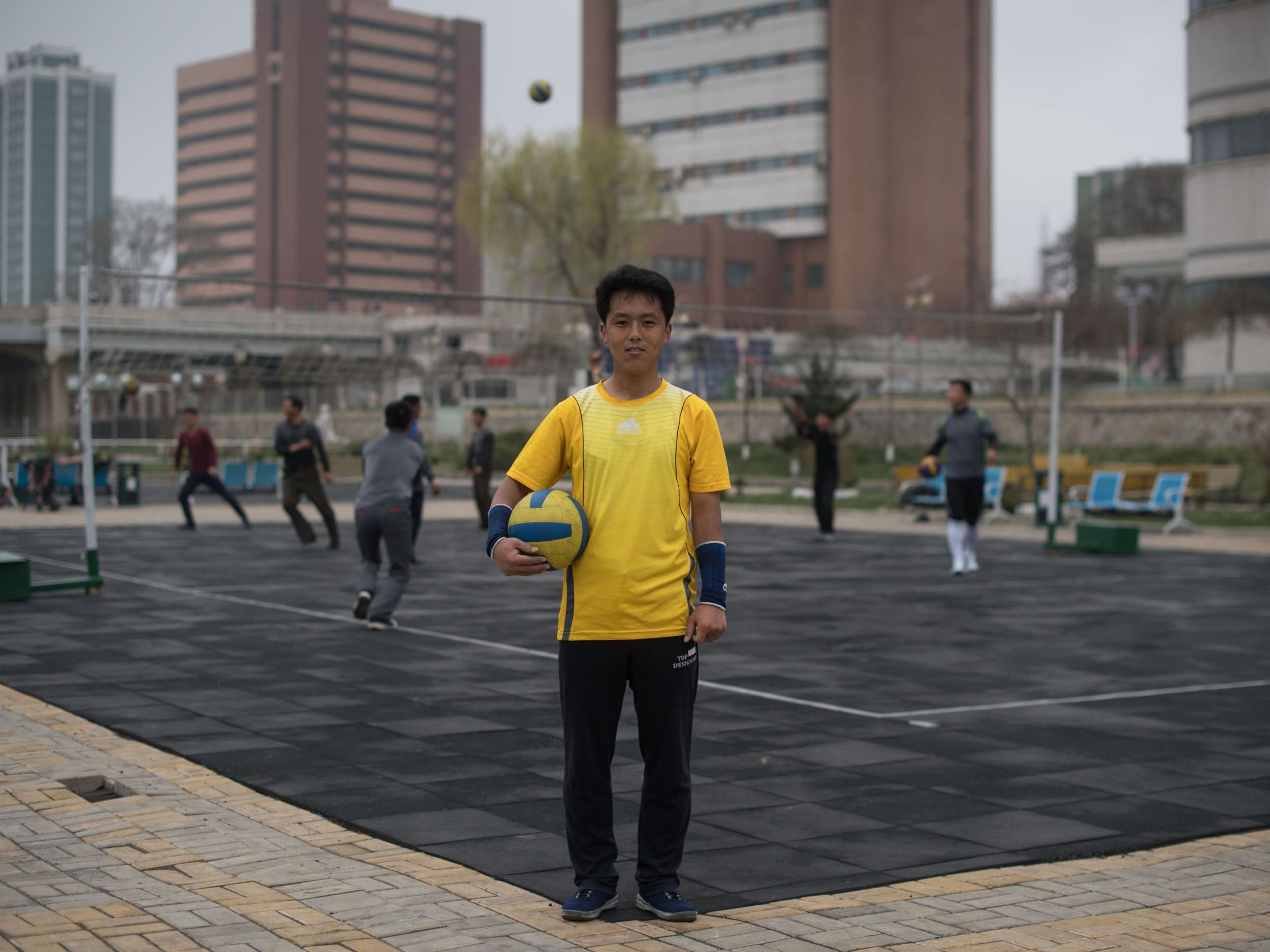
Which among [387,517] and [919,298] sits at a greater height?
[919,298]

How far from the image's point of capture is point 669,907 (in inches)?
170

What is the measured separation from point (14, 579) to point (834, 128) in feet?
292

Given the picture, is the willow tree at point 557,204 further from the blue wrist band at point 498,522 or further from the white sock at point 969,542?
the blue wrist band at point 498,522

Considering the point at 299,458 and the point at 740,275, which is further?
the point at 740,275

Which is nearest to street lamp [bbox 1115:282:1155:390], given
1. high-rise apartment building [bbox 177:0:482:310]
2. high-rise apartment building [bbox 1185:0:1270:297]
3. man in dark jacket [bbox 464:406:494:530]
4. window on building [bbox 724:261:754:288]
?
high-rise apartment building [bbox 1185:0:1270:297]

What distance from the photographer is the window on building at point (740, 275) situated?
316ft

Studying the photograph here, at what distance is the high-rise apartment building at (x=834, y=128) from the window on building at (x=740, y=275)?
2.99m

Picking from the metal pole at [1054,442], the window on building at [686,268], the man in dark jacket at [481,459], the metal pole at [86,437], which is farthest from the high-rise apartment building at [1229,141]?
the metal pole at [86,437]

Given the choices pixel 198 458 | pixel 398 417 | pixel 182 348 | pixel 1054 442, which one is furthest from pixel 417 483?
pixel 182 348

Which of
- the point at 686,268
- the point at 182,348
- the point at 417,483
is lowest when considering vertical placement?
the point at 417,483

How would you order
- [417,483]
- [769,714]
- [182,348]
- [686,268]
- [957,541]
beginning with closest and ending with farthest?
[769,714]
[417,483]
[957,541]
[182,348]
[686,268]

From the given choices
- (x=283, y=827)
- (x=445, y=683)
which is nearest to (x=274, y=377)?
(x=445, y=683)

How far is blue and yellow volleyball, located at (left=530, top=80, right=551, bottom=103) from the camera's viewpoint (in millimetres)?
30438

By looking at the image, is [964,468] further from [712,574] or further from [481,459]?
[712,574]
